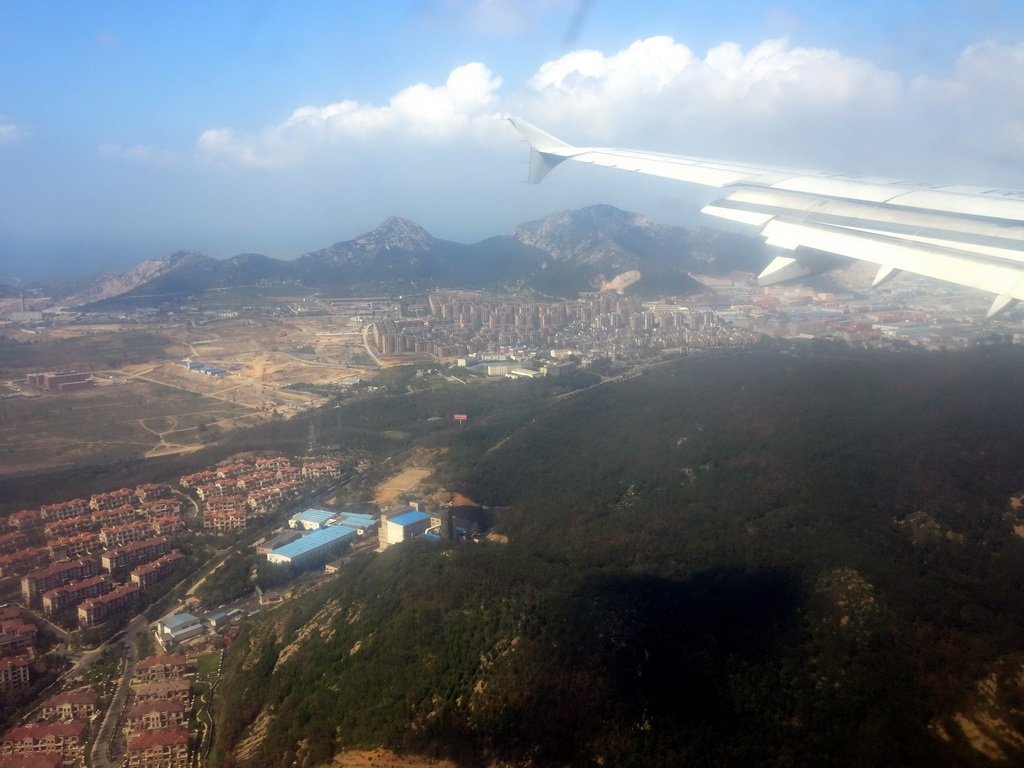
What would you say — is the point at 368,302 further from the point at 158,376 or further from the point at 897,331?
the point at 897,331

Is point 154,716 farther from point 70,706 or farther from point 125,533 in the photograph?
point 125,533

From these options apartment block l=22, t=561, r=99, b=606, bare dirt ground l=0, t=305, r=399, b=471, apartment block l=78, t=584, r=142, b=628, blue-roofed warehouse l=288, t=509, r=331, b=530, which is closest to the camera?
apartment block l=78, t=584, r=142, b=628

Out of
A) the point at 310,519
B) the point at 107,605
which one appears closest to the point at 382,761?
the point at 107,605

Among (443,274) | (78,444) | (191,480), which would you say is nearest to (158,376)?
(78,444)

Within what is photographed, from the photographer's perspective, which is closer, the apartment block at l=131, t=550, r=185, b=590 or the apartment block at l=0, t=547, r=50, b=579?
the apartment block at l=0, t=547, r=50, b=579

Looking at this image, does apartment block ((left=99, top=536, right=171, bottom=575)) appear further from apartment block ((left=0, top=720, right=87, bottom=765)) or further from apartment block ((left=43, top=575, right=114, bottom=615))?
apartment block ((left=0, top=720, right=87, bottom=765))

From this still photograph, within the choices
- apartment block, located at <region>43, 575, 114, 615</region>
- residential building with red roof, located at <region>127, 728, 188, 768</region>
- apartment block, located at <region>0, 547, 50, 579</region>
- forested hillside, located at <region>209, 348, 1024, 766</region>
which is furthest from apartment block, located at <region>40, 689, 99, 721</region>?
apartment block, located at <region>0, 547, 50, 579</region>
